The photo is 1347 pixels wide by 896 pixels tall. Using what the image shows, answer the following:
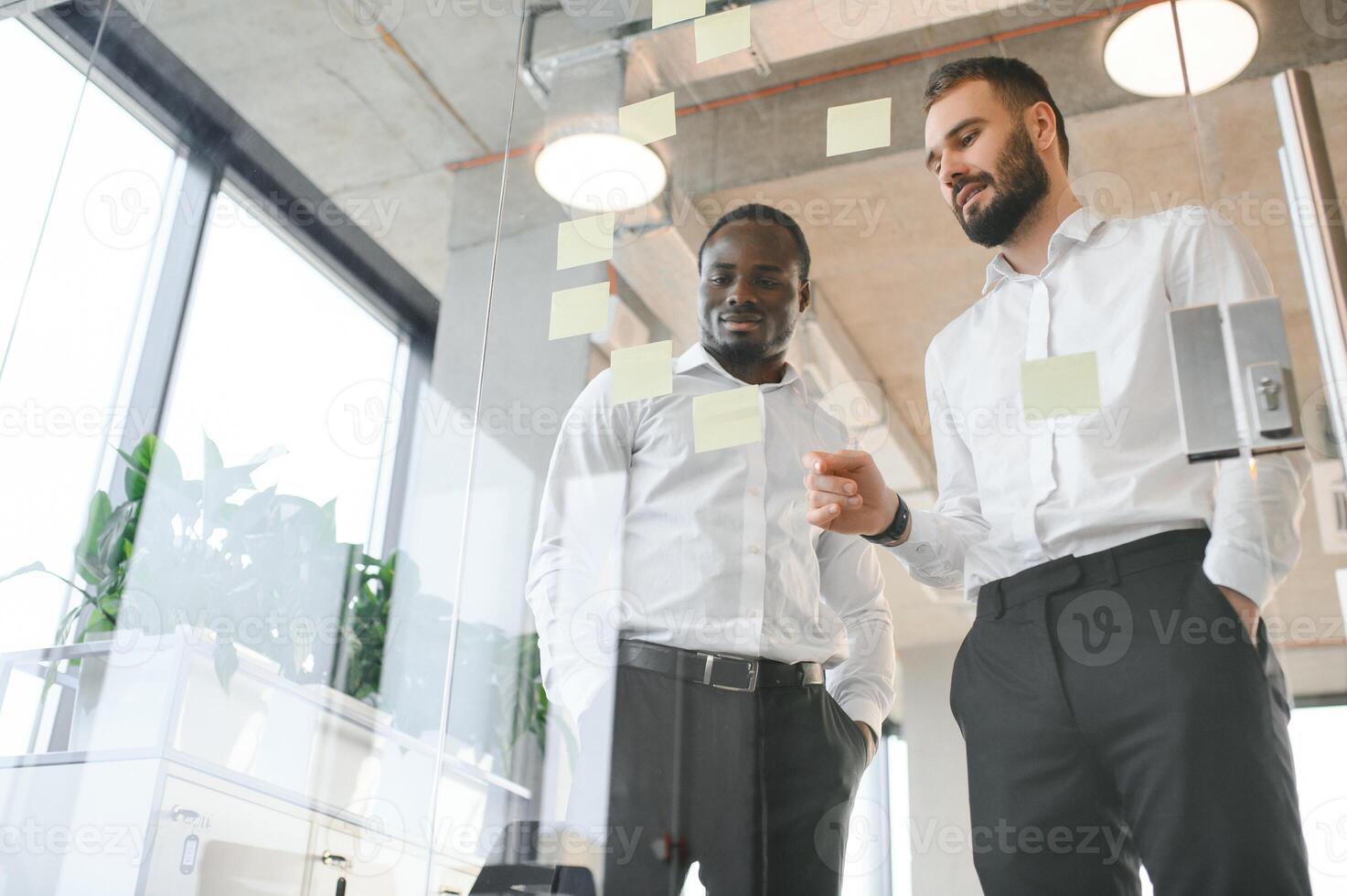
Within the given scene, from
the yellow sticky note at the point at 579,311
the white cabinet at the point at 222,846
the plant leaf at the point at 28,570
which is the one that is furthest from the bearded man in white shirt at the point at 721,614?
the plant leaf at the point at 28,570

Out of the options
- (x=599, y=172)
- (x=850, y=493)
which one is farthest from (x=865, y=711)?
(x=599, y=172)

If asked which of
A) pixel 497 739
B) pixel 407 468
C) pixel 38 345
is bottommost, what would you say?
pixel 497 739

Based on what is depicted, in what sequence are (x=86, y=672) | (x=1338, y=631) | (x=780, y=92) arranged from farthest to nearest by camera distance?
(x=86, y=672) → (x=780, y=92) → (x=1338, y=631)

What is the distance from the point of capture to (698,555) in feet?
4.99

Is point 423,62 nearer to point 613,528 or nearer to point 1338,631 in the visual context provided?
point 613,528

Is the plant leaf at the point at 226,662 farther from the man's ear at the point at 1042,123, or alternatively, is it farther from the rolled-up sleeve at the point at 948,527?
the man's ear at the point at 1042,123

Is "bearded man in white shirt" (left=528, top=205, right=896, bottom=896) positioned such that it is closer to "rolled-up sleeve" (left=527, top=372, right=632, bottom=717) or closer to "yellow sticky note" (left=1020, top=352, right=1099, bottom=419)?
"rolled-up sleeve" (left=527, top=372, right=632, bottom=717)

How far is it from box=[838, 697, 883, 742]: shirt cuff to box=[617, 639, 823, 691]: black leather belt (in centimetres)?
5

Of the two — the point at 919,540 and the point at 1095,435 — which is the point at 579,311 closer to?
the point at 919,540

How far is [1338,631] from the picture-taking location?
122 centimetres

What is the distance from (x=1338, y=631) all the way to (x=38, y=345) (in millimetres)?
2462

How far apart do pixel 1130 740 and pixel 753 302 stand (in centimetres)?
75

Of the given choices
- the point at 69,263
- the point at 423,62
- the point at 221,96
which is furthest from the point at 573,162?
the point at 69,263

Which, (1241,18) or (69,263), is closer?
(1241,18)
